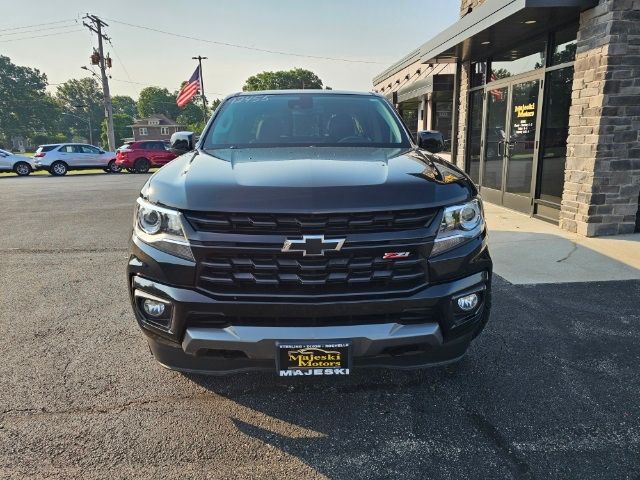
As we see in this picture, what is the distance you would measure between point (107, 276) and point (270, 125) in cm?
283

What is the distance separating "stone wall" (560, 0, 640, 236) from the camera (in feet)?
19.8

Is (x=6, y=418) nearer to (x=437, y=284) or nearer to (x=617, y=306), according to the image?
(x=437, y=284)

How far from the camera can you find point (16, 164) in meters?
22.6

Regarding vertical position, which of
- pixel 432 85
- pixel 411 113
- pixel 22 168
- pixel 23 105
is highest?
pixel 23 105

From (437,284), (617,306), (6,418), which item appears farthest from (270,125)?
(617,306)

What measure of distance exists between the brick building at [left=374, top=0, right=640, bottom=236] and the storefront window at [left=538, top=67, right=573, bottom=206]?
2cm

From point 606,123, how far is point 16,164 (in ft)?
81.1

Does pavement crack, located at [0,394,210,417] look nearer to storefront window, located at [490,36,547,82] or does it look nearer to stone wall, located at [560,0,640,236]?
stone wall, located at [560,0,640,236]

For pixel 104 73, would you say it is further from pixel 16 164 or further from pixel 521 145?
pixel 521 145

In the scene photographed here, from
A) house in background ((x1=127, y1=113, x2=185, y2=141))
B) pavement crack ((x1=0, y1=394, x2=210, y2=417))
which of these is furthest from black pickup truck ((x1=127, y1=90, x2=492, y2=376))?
house in background ((x1=127, y1=113, x2=185, y2=141))

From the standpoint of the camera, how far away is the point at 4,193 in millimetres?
14258

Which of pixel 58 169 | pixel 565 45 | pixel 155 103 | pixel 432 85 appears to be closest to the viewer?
pixel 565 45


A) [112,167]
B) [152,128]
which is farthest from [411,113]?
[152,128]

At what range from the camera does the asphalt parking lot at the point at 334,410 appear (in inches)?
85.4
